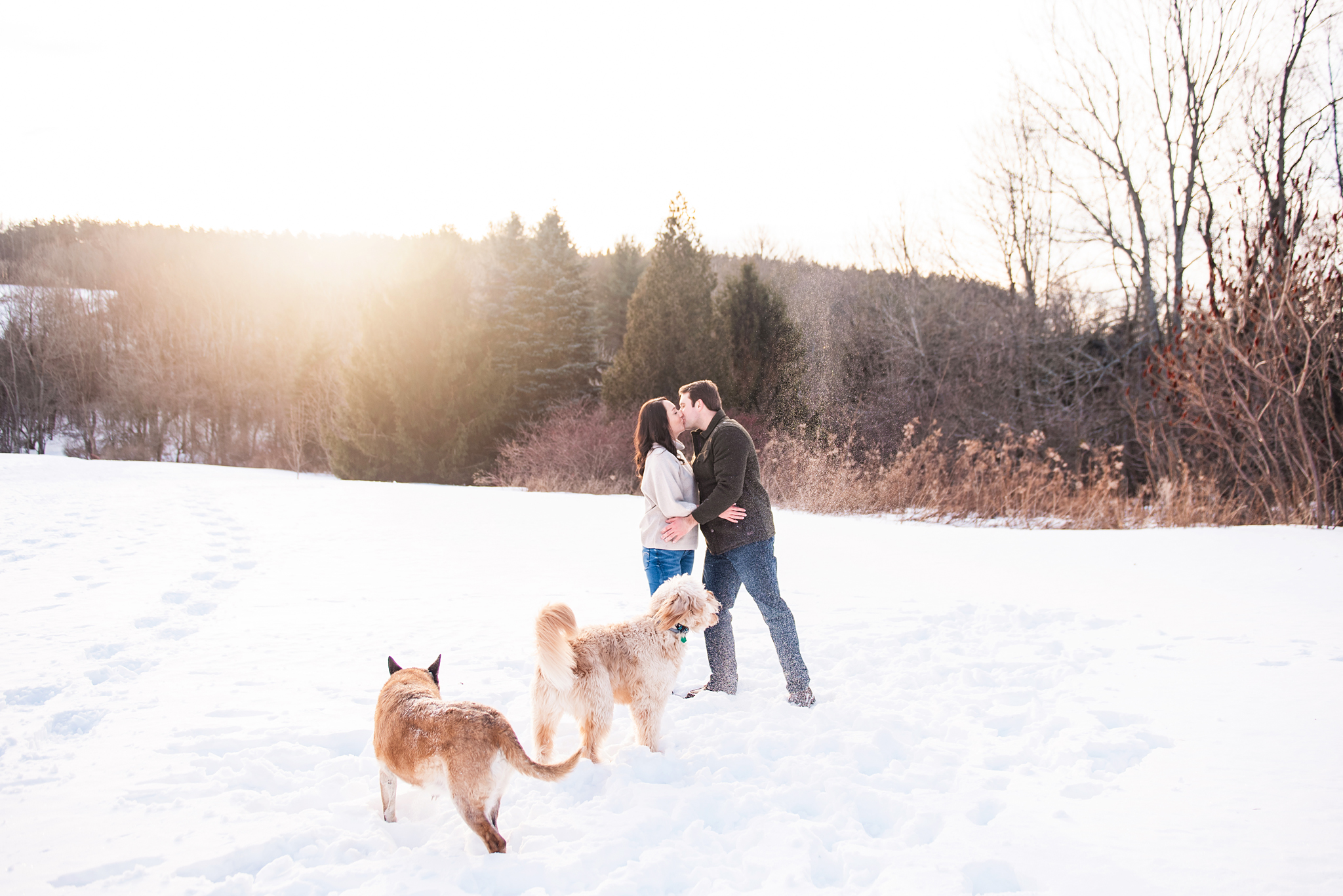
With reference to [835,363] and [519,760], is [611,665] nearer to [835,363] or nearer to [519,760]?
[519,760]

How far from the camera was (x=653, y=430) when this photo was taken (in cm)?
426

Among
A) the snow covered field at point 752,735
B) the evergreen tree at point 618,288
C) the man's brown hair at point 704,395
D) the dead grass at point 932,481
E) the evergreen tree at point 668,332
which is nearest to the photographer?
the snow covered field at point 752,735

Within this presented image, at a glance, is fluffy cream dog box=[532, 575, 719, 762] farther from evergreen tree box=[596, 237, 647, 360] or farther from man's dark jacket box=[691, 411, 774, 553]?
evergreen tree box=[596, 237, 647, 360]

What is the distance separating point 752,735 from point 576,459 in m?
14.1


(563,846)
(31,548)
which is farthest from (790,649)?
(31,548)

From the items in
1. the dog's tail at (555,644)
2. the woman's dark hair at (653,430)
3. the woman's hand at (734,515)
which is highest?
the woman's dark hair at (653,430)

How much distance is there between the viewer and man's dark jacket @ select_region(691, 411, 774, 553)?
3.97 meters

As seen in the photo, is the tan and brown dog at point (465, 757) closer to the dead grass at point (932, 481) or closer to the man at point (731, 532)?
the man at point (731, 532)

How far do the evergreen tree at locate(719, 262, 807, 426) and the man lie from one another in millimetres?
16937

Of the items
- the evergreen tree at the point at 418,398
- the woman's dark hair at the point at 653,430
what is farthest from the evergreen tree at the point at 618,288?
the woman's dark hair at the point at 653,430

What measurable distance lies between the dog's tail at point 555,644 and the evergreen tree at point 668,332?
17103 mm

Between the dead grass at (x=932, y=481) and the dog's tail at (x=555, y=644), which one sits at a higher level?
the dead grass at (x=932, y=481)

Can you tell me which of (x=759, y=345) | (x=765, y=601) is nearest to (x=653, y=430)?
(x=765, y=601)

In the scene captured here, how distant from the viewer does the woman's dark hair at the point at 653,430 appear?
427 centimetres
